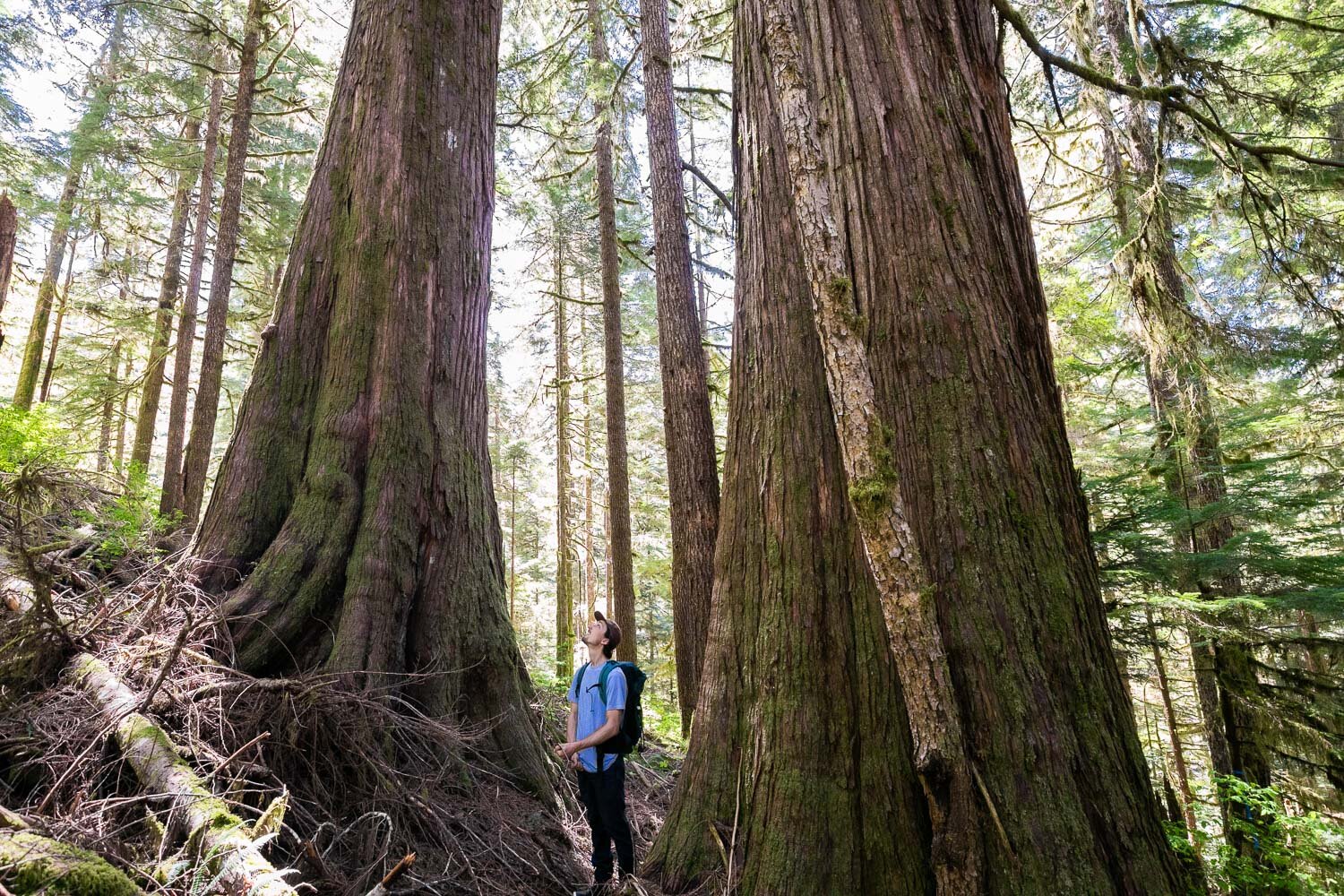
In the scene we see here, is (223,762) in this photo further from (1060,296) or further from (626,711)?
(1060,296)

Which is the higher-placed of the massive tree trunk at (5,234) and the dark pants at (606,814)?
the massive tree trunk at (5,234)

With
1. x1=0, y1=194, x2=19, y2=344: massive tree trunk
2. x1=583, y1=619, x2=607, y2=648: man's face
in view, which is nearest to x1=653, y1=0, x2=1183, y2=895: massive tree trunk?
x1=583, y1=619, x2=607, y2=648: man's face

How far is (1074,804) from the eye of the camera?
7.80ft

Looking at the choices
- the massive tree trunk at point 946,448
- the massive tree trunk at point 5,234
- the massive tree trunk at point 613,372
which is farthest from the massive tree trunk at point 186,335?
the massive tree trunk at point 946,448

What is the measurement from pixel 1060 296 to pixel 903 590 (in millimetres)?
8846

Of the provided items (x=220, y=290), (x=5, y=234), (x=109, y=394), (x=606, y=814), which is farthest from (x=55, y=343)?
(x=606, y=814)

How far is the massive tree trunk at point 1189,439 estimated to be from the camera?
489 cm

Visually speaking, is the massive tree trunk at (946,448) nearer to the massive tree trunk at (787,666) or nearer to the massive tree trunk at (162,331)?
the massive tree trunk at (787,666)

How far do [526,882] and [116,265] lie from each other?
1663 centimetres

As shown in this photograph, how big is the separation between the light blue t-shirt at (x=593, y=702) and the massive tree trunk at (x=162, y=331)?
11.3 metres

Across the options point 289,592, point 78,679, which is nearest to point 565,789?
point 289,592

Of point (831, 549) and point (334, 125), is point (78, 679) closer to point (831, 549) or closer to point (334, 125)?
point (831, 549)

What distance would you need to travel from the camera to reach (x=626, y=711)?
407 centimetres

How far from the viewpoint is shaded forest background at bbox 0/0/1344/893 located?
4.93 meters
